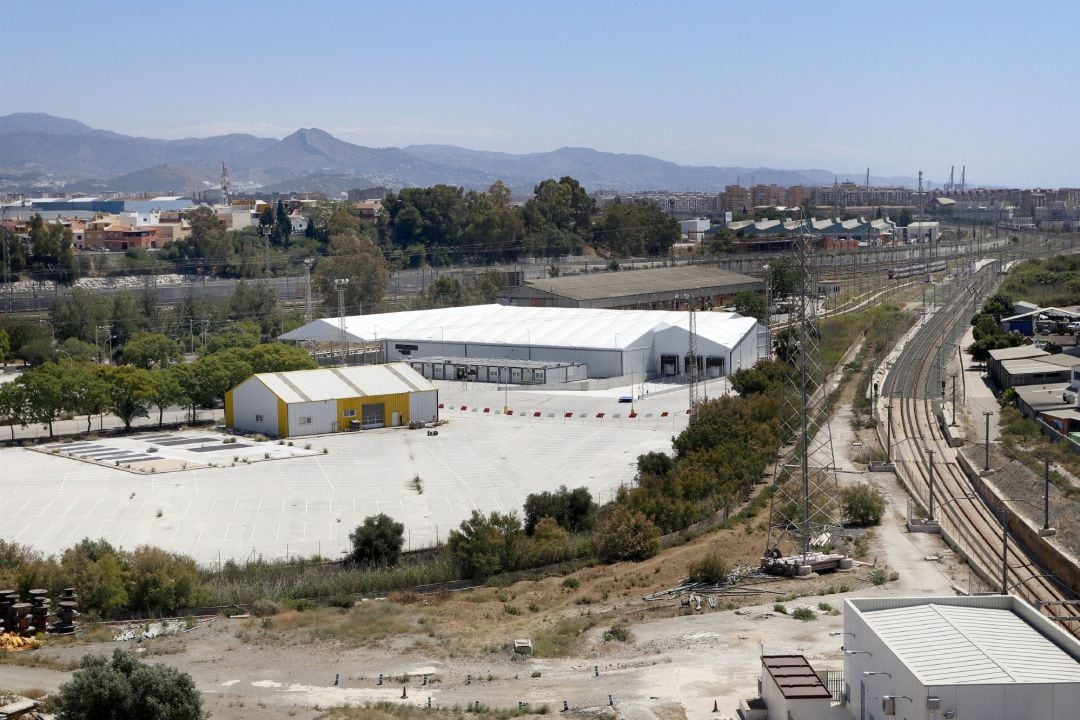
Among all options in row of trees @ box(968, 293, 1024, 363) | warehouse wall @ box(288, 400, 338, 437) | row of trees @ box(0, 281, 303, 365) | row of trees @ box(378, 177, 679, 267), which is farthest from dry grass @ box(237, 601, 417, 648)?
row of trees @ box(378, 177, 679, 267)

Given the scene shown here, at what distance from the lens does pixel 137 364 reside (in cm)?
3112

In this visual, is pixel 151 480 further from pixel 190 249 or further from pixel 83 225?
pixel 83 225

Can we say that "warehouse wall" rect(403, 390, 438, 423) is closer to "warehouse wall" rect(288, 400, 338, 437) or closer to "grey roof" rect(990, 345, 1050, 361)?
"warehouse wall" rect(288, 400, 338, 437)

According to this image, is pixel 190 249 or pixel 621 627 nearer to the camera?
pixel 621 627

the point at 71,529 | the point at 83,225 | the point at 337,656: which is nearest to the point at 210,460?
the point at 71,529

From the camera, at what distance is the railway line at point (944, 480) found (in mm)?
13852

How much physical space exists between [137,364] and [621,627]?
2159 cm

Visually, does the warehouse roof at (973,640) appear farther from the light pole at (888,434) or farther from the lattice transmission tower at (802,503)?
the light pole at (888,434)

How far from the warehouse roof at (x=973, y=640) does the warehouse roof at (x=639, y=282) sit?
1233 inches

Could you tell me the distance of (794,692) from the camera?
9.23 m

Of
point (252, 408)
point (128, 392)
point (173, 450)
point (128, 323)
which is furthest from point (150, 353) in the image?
point (173, 450)

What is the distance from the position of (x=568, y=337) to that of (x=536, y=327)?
158 cm

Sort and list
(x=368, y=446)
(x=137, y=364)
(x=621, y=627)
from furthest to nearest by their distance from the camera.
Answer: (x=137, y=364) → (x=368, y=446) → (x=621, y=627)

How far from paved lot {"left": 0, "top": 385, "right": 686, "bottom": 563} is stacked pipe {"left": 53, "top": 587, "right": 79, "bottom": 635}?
8.08ft
